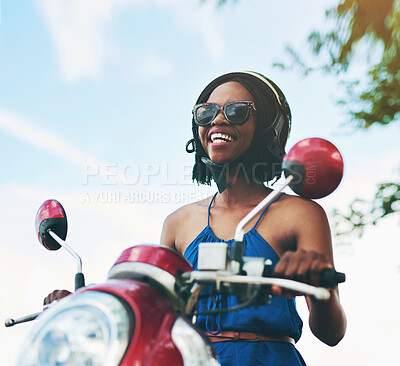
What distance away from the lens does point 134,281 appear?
48.2 inches

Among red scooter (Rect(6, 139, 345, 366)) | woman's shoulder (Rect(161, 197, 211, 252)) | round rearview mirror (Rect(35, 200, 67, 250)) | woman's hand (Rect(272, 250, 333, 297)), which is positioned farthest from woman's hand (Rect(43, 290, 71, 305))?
woman's hand (Rect(272, 250, 333, 297))

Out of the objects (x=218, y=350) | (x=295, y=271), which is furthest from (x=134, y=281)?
(x=218, y=350)

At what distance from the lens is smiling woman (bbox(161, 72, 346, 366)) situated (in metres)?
2.02

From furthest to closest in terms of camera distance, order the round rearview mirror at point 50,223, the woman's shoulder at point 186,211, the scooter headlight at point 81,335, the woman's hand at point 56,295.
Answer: the woman's shoulder at point 186,211
the woman's hand at point 56,295
the round rearview mirror at point 50,223
the scooter headlight at point 81,335

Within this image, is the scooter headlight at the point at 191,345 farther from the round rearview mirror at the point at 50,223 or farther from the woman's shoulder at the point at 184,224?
the woman's shoulder at the point at 184,224

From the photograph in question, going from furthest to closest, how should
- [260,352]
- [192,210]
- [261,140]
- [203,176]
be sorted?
[203,176] → [192,210] → [261,140] → [260,352]

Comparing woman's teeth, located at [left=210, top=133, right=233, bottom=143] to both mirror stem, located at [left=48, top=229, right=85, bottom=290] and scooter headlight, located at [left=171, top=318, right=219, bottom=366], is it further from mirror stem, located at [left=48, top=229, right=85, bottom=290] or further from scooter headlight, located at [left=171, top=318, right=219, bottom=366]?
scooter headlight, located at [left=171, top=318, right=219, bottom=366]

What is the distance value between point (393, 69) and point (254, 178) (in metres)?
4.47

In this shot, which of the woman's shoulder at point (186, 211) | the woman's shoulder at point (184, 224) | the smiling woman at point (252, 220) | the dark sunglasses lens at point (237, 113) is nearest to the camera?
the smiling woman at point (252, 220)

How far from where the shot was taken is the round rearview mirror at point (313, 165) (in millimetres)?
1438

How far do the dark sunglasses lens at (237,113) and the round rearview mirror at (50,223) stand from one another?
92 centimetres

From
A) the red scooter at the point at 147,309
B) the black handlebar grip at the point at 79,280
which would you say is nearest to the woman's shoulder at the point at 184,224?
the black handlebar grip at the point at 79,280

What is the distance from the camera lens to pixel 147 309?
1115mm

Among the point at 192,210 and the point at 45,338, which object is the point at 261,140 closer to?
the point at 192,210
